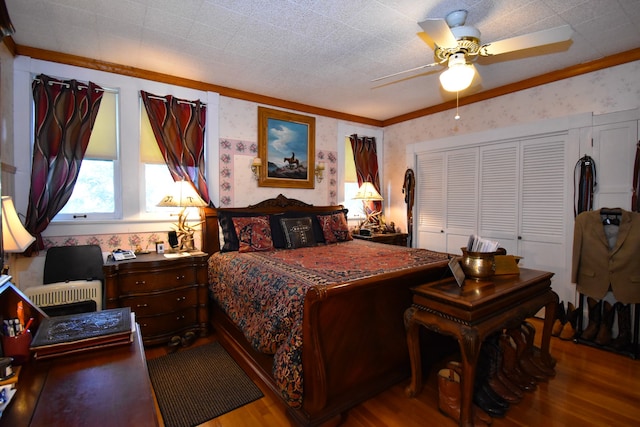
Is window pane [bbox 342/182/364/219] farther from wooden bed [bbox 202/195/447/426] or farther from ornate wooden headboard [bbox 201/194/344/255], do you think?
wooden bed [bbox 202/195/447/426]

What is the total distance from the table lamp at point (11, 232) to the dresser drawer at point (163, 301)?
1.14 metres

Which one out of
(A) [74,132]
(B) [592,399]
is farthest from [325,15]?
(B) [592,399]

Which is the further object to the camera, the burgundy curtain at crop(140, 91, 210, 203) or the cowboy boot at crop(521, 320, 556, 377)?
the burgundy curtain at crop(140, 91, 210, 203)

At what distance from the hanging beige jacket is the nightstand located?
81.1 inches

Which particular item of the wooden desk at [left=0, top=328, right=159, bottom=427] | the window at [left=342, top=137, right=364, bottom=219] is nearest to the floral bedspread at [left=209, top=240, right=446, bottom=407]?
the wooden desk at [left=0, top=328, right=159, bottom=427]

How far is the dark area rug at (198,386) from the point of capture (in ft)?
6.39

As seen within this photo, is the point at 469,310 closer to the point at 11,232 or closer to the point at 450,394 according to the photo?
the point at 450,394

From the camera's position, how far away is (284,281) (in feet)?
6.78

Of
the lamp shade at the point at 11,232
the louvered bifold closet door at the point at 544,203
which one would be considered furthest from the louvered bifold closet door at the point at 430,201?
the lamp shade at the point at 11,232

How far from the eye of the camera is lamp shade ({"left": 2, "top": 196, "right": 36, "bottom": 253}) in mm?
1551

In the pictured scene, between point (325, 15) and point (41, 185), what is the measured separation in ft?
9.04

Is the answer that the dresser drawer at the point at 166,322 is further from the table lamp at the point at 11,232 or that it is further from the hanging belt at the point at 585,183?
the hanging belt at the point at 585,183

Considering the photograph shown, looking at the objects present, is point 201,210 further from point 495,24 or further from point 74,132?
point 495,24

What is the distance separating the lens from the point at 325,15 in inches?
89.9
